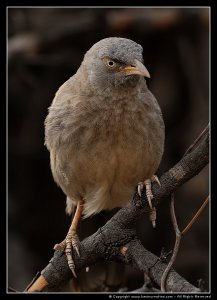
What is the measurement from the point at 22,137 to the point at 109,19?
1320mm

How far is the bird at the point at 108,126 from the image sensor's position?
11.7ft

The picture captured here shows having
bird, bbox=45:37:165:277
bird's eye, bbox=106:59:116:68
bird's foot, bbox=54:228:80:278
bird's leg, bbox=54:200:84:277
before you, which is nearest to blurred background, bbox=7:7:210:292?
bird's leg, bbox=54:200:84:277

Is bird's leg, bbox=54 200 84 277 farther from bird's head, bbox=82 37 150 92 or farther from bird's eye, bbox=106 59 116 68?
bird's eye, bbox=106 59 116 68

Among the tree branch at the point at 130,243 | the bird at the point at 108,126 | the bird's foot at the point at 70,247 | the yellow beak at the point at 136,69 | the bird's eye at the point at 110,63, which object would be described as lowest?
the bird's foot at the point at 70,247

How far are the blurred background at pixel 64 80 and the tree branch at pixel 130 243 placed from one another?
1786 mm

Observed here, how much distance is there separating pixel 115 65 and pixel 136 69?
0.63 feet

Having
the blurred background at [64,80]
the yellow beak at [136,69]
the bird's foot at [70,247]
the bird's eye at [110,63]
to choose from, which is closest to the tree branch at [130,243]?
the bird's foot at [70,247]

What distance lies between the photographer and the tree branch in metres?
2.88

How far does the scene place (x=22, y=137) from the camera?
571 centimetres

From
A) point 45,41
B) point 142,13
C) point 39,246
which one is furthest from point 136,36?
point 39,246

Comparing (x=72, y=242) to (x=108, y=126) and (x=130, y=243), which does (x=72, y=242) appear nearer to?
(x=130, y=243)

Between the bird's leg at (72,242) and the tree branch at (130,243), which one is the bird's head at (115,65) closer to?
the tree branch at (130,243)

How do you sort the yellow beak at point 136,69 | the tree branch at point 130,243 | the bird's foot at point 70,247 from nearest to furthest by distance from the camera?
the tree branch at point 130,243, the yellow beak at point 136,69, the bird's foot at point 70,247

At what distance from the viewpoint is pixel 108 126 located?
3578 millimetres
